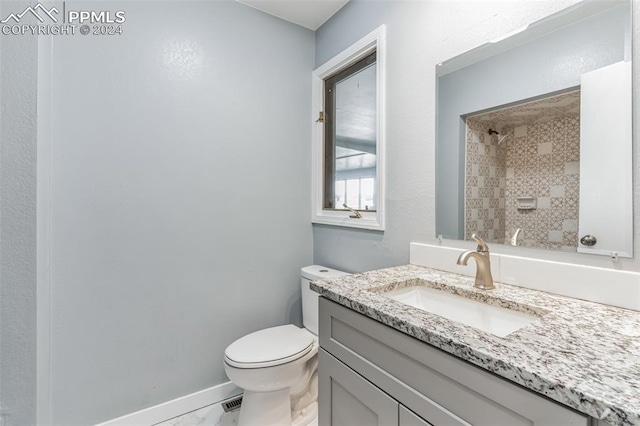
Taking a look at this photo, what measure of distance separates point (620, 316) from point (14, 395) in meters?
2.03

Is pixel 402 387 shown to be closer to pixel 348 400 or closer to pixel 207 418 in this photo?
pixel 348 400

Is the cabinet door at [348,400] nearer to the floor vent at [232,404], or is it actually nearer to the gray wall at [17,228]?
the floor vent at [232,404]

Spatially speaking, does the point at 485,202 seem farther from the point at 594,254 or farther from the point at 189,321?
the point at 189,321

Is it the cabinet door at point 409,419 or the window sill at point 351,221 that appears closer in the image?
the cabinet door at point 409,419

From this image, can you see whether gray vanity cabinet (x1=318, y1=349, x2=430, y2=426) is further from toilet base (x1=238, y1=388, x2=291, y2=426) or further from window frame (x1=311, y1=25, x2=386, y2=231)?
window frame (x1=311, y1=25, x2=386, y2=231)

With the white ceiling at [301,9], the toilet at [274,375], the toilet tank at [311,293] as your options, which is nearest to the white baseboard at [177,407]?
the toilet at [274,375]

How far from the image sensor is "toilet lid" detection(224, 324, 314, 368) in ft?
4.48

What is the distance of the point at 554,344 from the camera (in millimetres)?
612

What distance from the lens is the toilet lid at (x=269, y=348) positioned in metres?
1.37

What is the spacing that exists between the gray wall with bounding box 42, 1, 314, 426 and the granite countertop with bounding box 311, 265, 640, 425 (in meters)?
1.02

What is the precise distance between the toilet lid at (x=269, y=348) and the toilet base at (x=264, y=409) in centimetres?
20

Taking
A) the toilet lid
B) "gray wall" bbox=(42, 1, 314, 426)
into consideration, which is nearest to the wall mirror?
the toilet lid

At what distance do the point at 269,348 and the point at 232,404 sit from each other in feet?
1.87

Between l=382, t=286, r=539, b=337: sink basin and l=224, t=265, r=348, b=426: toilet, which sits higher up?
l=382, t=286, r=539, b=337: sink basin
